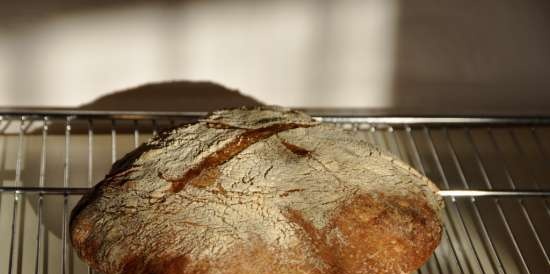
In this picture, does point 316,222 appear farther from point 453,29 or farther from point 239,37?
point 453,29

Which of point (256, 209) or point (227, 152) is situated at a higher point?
point (227, 152)

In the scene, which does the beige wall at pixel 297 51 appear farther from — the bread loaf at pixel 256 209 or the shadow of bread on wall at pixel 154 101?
the bread loaf at pixel 256 209

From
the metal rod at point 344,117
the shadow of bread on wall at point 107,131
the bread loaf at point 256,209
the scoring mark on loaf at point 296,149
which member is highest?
the shadow of bread on wall at point 107,131

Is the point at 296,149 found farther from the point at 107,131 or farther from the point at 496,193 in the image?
the point at 107,131

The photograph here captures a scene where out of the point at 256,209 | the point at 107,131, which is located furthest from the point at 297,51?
the point at 256,209

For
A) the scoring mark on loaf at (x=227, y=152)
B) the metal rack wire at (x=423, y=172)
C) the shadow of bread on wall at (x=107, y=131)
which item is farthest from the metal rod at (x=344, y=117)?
the scoring mark on loaf at (x=227, y=152)

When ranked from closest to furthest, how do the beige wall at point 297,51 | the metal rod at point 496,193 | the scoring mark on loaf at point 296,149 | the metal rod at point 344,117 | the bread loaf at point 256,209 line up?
1. the bread loaf at point 256,209
2. the scoring mark on loaf at point 296,149
3. the metal rod at point 496,193
4. the metal rod at point 344,117
5. the beige wall at point 297,51
